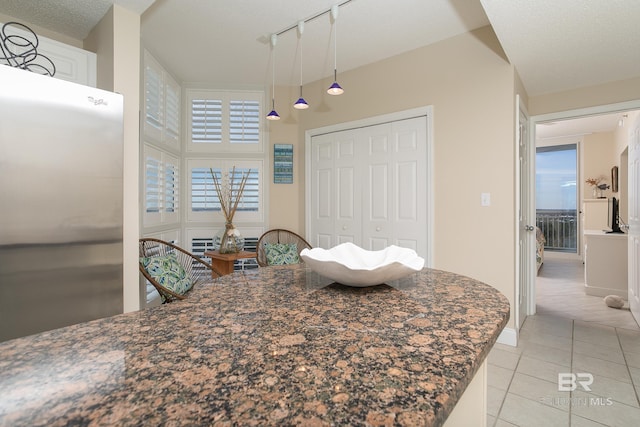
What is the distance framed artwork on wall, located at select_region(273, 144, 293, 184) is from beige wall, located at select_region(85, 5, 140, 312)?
2049 millimetres

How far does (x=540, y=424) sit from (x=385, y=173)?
89.8 inches

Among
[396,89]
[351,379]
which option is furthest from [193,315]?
[396,89]

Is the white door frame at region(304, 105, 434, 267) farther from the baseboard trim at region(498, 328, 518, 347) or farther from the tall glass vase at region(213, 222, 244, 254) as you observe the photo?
the tall glass vase at region(213, 222, 244, 254)

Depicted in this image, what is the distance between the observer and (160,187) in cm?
328

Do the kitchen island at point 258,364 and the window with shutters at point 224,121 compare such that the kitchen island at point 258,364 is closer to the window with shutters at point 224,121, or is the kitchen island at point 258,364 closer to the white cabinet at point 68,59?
the white cabinet at point 68,59

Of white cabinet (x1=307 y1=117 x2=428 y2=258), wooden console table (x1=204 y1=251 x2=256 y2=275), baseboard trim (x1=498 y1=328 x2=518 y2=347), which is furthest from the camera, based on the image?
wooden console table (x1=204 y1=251 x2=256 y2=275)

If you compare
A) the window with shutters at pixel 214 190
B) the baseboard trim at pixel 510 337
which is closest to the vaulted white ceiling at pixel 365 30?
the window with shutters at pixel 214 190

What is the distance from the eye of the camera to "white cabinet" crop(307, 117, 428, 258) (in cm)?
315

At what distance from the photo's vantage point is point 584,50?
2.34m

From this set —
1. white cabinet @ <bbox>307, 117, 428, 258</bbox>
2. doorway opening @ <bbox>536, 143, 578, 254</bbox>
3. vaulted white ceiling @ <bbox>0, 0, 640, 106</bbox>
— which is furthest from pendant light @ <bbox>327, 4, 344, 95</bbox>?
doorway opening @ <bbox>536, 143, 578, 254</bbox>

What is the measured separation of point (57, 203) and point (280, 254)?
2140 millimetres

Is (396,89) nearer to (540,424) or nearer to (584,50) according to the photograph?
(584,50)

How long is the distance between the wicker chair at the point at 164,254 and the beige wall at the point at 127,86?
136 mm

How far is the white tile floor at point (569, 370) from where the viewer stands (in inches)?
70.6
